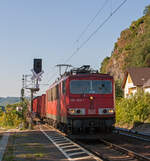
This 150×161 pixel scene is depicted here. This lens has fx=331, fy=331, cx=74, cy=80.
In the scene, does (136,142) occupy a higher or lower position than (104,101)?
lower

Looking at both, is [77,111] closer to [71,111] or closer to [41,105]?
[71,111]

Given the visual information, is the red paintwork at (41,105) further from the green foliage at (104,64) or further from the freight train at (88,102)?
the green foliage at (104,64)

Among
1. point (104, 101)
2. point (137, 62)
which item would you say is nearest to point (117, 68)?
point (137, 62)

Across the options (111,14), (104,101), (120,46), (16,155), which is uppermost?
(120,46)

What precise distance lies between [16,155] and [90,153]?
2620 millimetres

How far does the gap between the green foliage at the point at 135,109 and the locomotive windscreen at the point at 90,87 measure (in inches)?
415

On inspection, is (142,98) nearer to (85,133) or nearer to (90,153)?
(85,133)

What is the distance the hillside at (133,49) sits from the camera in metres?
76.8

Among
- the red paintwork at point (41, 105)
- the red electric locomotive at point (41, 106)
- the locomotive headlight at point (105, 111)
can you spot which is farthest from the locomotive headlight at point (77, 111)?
the red paintwork at point (41, 105)

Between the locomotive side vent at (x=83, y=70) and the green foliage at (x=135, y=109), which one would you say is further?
the green foliage at (x=135, y=109)

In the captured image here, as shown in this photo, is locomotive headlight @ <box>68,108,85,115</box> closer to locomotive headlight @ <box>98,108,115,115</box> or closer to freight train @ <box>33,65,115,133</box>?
freight train @ <box>33,65,115,133</box>

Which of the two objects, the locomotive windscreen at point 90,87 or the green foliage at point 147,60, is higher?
the green foliage at point 147,60

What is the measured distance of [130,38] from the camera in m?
102

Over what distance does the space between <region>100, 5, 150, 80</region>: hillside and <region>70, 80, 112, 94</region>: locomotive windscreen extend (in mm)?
59251
